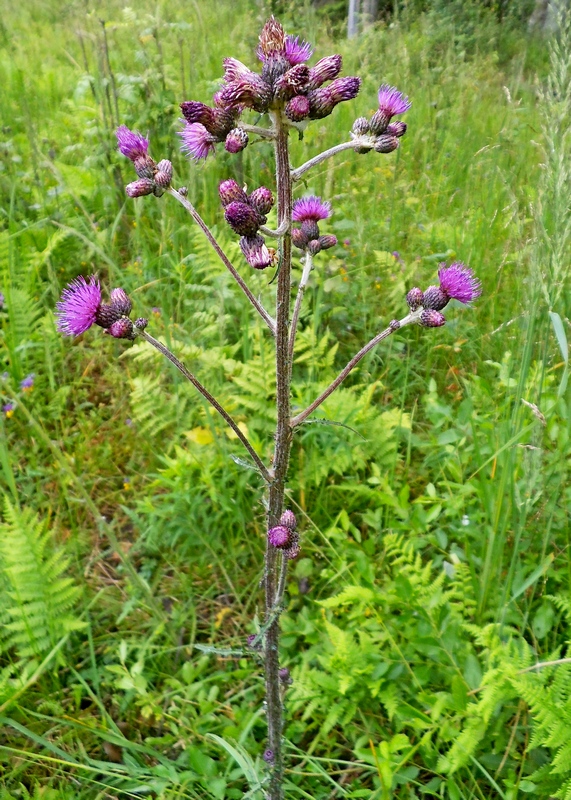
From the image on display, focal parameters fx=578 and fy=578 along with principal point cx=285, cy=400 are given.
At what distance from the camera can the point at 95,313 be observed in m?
1.29

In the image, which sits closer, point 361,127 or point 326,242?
point 361,127

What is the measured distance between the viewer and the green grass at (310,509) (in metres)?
1.55

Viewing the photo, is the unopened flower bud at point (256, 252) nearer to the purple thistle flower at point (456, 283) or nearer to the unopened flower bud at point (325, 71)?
the unopened flower bud at point (325, 71)

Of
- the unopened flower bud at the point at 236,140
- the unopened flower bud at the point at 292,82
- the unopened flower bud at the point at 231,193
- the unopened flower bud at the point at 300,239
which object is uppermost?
the unopened flower bud at the point at 292,82

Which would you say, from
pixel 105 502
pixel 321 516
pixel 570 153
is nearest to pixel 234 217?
pixel 570 153

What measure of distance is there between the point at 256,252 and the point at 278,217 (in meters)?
0.08

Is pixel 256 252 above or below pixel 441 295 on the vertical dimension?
above

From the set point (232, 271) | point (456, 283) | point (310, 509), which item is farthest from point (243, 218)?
point (310, 509)

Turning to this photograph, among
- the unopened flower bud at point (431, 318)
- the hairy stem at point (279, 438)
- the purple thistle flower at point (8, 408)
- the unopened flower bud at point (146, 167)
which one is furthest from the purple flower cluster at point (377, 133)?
the purple thistle flower at point (8, 408)

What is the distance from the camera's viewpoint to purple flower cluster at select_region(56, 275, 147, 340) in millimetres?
1244

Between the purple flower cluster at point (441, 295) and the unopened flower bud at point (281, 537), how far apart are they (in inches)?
21.4

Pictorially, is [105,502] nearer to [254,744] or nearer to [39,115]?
[254,744]

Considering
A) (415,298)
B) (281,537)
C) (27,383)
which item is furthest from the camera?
(27,383)

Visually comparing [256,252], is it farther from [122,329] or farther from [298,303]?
[122,329]
